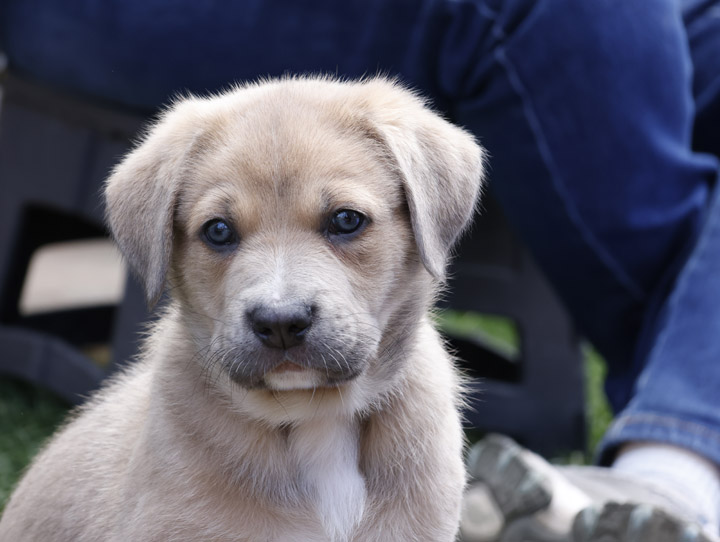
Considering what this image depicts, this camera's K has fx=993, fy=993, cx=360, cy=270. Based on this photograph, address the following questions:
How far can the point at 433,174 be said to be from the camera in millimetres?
3025

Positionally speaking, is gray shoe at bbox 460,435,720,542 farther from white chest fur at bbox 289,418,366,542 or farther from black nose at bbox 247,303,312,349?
black nose at bbox 247,303,312,349

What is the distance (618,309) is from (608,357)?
1.10 ft

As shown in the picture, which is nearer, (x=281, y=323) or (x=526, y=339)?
(x=281, y=323)

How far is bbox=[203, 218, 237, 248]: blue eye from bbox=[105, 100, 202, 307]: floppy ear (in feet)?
0.42

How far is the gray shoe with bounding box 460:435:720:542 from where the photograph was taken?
10.7 feet

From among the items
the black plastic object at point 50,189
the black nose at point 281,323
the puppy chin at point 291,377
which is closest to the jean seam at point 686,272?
the puppy chin at point 291,377

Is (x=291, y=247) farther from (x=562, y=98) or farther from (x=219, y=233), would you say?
(x=562, y=98)

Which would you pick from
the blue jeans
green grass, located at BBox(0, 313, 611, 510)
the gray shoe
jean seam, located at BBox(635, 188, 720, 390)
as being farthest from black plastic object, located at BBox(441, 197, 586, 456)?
the gray shoe

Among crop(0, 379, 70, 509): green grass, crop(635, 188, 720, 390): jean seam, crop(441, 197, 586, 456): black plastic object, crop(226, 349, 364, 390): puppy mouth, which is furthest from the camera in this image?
crop(441, 197, 586, 456): black plastic object

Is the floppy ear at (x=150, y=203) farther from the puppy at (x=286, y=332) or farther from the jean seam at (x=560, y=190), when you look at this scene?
the jean seam at (x=560, y=190)

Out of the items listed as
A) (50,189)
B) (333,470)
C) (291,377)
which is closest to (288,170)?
(291,377)

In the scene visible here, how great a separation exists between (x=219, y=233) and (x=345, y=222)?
37cm

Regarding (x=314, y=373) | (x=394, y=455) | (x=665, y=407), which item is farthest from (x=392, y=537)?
(x=665, y=407)

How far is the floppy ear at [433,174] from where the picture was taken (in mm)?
2949
